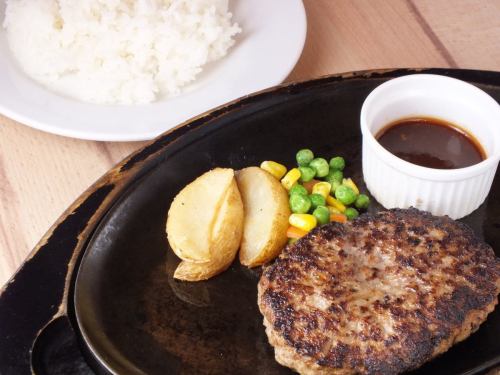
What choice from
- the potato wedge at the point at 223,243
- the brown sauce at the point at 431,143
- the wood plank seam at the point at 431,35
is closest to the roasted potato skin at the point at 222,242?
the potato wedge at the point at 223,243

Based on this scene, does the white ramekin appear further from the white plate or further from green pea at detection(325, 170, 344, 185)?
the white plate

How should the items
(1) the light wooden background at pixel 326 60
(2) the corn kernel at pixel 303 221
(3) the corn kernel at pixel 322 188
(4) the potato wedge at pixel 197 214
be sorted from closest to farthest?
(4) the potato wedge at pixel 197 214 → (2) the corn kernel at pixel 303 221 → (3) the corn kernel at pixel 322 188 → (1) the light wooden background at pixel 326 60

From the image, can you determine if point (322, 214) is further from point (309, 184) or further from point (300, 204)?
point (309, 184)

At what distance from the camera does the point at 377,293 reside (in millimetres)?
2072

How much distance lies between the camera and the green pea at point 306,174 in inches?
106

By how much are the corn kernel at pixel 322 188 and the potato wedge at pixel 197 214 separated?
0.38 meters

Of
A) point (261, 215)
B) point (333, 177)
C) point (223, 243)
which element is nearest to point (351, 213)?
point (333, 177)

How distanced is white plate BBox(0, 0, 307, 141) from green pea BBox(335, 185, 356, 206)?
79 centimetres

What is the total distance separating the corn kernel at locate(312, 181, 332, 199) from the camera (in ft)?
8.76

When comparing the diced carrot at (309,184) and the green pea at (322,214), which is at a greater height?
the green pea at (322,214)

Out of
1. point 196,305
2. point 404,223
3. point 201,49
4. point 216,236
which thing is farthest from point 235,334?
point 201,49

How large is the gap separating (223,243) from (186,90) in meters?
1.17

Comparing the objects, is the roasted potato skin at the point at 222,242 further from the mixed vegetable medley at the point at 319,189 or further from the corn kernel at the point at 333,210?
the corn kernel at the point at 333,210

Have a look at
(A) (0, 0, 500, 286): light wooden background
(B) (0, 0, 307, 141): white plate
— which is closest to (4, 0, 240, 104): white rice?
(B) (0, 0, 307, 141): white plate
